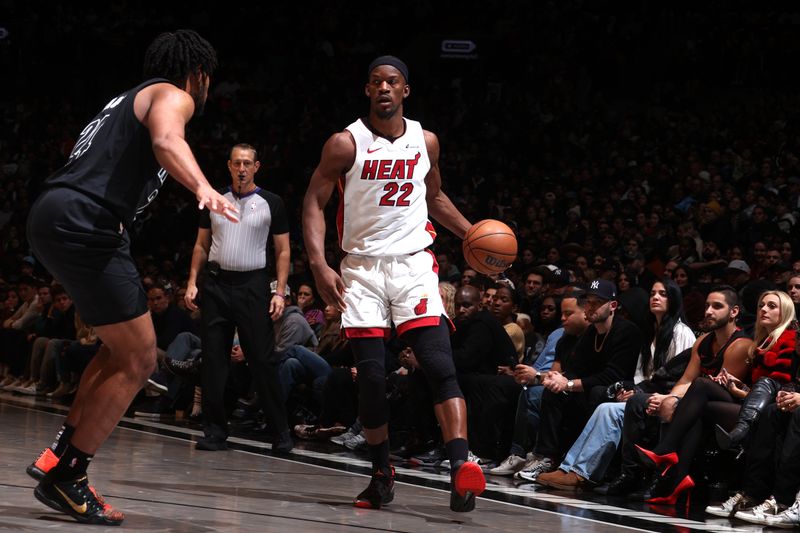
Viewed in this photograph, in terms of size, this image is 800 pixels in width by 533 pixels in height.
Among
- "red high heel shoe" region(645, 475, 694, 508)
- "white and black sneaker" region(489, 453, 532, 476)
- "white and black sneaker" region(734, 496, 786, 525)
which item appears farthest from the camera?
"white and black sneaker" region(489, 453, 532, 476)

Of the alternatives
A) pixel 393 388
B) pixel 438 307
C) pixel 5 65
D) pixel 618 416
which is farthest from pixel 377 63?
pixel 5 65

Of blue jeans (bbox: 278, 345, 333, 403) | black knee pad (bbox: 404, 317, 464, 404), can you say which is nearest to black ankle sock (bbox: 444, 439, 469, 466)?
black knee pad (bbox: 404, 317, 464, 404)

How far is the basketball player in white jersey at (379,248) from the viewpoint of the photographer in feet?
15.1

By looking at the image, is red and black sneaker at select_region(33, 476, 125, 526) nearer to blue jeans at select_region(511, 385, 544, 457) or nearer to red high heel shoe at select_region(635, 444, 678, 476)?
red high heel shoe at select_region(635, 444, 678, 476)

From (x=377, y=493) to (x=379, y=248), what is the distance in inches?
39.8

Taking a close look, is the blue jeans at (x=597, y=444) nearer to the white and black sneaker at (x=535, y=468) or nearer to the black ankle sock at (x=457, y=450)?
the white and black sneaker at (x=535, y=468)

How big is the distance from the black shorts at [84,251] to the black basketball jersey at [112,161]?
0.04m

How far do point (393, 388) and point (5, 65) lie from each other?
1402cm

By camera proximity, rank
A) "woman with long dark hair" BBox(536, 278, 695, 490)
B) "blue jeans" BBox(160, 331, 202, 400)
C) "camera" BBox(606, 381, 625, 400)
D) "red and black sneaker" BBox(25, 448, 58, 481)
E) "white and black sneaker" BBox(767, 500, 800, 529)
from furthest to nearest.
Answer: "blue jeans" BBox(160, 331, 202, 400) → "camera" BBox(606, 381, 625, 400) → "woman with long dark hair" BBox(536, 278, 695, 490) → "white and black sneaker" BBox(767, 500, 800, 529) → "red and black sneaker" BBox(25, 448, 58, 481)

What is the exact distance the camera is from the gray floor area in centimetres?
404

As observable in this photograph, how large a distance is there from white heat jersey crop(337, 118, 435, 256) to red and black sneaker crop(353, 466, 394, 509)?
0.94m

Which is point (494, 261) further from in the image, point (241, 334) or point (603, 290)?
point (241, 334)

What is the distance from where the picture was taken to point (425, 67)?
18531 millimetres

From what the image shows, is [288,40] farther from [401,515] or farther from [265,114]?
[401,515]
